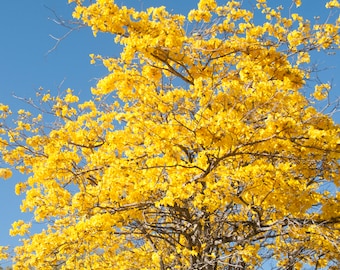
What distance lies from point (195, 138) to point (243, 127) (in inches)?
25.4

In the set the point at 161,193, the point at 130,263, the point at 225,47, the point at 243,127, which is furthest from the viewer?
the point at 130,263

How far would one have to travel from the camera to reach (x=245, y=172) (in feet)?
17.7

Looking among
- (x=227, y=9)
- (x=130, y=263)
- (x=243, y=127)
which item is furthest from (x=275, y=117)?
(x=130, y=263)

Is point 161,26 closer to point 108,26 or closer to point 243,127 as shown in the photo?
point 108,26

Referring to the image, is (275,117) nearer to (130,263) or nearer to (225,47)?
(225,47)

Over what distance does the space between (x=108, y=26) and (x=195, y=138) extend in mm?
2297

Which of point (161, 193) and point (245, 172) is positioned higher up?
point (161, 193)

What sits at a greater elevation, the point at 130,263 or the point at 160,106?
the point at 160,106

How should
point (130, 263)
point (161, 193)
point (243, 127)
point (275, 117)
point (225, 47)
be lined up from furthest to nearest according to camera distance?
point (130, 263) < point (225, 47) < point (161, 193) < point (275, 117) < point (243, 127)

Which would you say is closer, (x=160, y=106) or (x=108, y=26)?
(x=160, y=106)

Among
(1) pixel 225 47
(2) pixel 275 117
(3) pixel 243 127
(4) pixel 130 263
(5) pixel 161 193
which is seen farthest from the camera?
(4) pixel 130 263

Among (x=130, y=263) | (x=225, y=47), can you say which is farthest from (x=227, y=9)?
(x=130, y=263)

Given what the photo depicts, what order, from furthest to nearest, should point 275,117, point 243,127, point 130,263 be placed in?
point 130,263 → point 275,117 → point 243,127

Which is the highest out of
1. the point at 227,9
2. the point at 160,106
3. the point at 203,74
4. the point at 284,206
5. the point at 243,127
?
the point at 227,9
